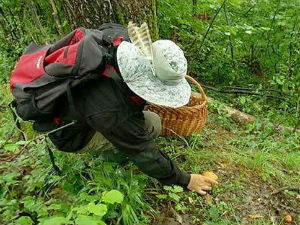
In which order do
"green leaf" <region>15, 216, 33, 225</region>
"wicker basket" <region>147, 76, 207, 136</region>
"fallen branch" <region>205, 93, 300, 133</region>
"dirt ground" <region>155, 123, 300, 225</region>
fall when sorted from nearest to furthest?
"green leaf" <region>15, 216, 33, 225</region> < "dirt ground" <region>155, 123, 300, 225</region> < "wicker basket" <region>147, 76, 207, 136</region> < "fallen branch" <region>205, 93, 300, 133</region>

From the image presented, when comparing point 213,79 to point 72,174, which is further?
point 213,79

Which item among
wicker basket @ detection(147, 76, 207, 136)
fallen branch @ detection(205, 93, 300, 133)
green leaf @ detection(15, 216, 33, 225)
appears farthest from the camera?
fallen branch @ detection(205, 93, 300, 133)

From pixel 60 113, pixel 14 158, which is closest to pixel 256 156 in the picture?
pixel 60 113

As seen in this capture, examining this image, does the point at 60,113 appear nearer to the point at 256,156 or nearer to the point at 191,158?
the point at 191,158

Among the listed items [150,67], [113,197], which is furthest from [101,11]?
[113,197]

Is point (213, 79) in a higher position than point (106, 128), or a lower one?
lower

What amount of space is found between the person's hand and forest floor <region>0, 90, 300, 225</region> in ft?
0.27

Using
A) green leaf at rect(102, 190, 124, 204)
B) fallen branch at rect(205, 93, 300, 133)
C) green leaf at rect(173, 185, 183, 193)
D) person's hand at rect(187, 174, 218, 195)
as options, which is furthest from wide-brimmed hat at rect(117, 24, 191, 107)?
fallen branch at rect(205, 93, 300, 133)

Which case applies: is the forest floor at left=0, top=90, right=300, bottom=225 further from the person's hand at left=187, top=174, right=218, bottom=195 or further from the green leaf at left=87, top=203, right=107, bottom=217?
the green leaf at left=87, top=203, right=107, bottom=217

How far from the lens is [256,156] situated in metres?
3.78

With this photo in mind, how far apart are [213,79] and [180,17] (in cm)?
162

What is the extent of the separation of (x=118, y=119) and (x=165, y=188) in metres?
0.76

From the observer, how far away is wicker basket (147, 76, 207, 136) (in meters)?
3.59

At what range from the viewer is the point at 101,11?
3.63 metres
